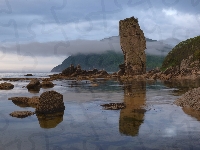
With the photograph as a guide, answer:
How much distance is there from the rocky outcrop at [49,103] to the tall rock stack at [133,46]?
65542mm

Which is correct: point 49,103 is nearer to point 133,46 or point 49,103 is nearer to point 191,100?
point 191,100

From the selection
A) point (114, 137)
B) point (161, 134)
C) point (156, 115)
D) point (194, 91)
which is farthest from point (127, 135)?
point (194, 91)

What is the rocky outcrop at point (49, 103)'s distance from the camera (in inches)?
702

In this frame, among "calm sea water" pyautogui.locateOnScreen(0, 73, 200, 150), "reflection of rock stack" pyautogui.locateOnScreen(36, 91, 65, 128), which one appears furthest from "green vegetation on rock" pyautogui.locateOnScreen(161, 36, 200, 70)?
"calm sea water" pyautogui.locateOnScreen(0, 73, 200, 150)

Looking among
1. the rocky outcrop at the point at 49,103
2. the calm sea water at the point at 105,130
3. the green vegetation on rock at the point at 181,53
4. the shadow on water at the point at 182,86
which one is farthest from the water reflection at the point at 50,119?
the green vegetation on rock at the point at 181,53

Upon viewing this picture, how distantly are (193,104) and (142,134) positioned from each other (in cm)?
841

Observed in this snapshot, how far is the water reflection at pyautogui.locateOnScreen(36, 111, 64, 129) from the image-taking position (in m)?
14.3

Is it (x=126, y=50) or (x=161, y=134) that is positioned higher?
(x=126, y=50)

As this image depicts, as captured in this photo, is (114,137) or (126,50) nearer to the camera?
(114,137)

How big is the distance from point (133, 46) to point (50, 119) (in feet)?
231

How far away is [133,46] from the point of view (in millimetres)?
83875

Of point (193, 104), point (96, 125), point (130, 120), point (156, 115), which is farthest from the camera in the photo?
point (193, 104)

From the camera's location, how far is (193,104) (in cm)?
1881

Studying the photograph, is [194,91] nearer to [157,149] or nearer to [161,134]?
[161,134]
